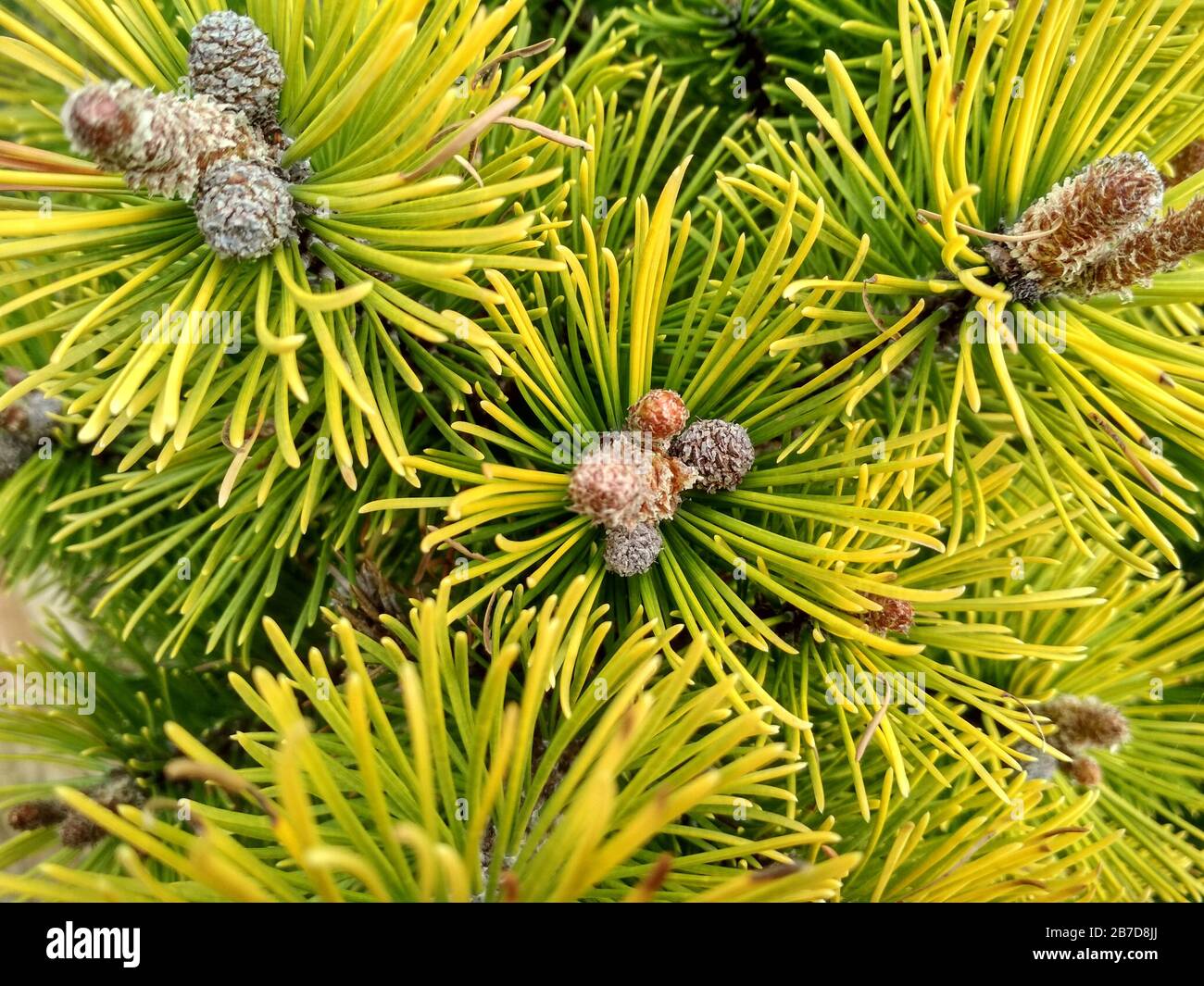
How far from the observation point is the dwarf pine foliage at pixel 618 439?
324 millimetres

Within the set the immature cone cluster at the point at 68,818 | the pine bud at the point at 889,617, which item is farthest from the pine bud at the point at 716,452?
the immature cone cluster at the point at 68,818

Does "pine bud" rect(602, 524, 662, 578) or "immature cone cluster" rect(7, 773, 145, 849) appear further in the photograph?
"immature cone cluster" rect(7, 773, 145, 849)

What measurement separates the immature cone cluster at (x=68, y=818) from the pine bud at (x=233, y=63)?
439 millimetres

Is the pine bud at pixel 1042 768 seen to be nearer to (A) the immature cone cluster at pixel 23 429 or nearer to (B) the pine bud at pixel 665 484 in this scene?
(B) the pine bud at pixel 665 484

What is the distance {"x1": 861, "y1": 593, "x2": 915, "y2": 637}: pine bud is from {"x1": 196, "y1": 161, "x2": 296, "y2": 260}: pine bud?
0.35 metres

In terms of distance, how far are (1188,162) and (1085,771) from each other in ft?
1.30

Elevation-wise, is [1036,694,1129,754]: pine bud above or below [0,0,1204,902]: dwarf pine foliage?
below

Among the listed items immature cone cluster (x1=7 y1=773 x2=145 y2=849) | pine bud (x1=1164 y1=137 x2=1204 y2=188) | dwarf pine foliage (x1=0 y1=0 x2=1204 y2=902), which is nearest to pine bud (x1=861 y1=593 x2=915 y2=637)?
dwarf pine foliage (x1=0 y1=0 x2=1204 y2=902)

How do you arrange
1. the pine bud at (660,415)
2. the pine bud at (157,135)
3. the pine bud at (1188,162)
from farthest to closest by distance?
the pine bud at (1188,162)
the pine bud at (660,415)
the pine bud at (157,135)

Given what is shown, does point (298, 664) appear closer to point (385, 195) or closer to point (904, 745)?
point (385, 195)

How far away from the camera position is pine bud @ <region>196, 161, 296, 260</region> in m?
0.36

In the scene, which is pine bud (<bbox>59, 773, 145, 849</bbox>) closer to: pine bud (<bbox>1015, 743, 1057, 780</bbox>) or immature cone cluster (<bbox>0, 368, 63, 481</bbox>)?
immature cone cluster (<bbox>0, 368, 63, 481</bbox>)

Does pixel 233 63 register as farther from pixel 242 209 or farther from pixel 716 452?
pixel 716 452
